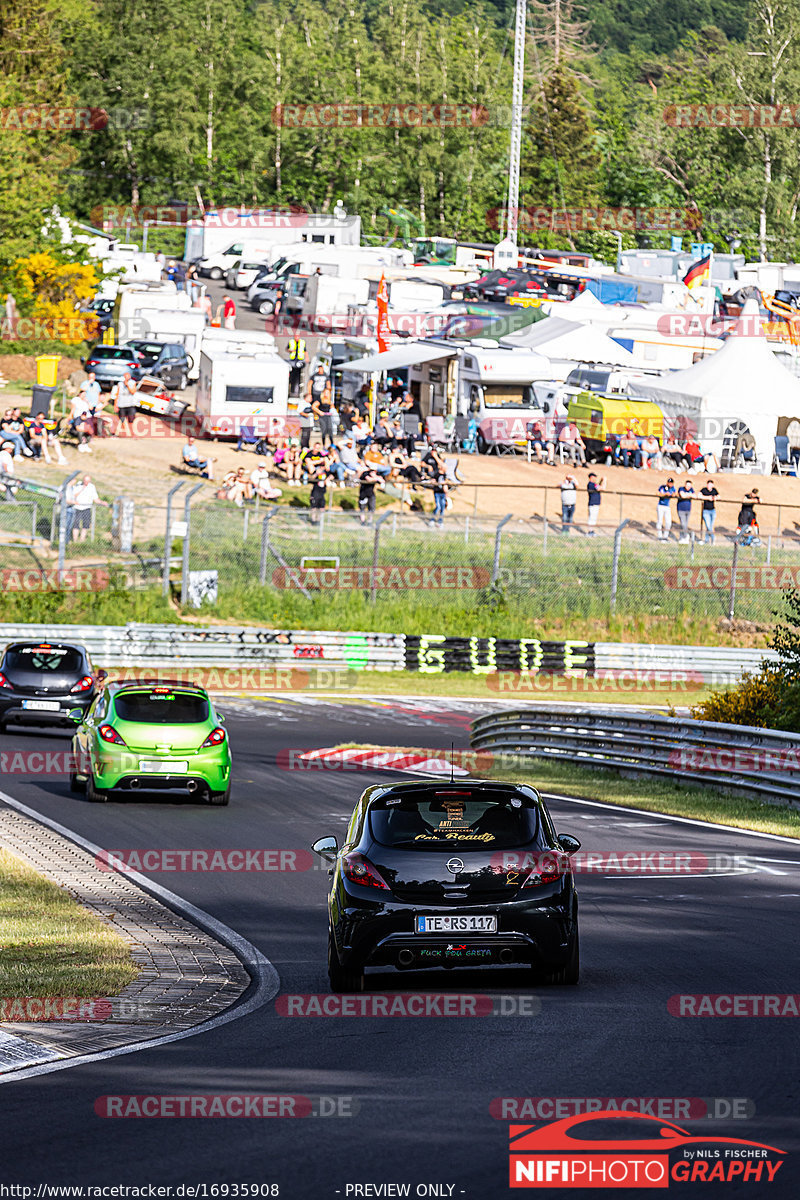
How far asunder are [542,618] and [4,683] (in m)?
15.8

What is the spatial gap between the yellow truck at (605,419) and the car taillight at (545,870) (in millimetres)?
46050

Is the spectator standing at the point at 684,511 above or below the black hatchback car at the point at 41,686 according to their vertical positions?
above

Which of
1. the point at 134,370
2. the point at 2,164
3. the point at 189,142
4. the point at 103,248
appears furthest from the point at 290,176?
the point at 134,370

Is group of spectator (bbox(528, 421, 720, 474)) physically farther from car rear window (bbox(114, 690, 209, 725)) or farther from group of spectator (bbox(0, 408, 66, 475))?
car rear window (bbox(114, 690, 209, 725))

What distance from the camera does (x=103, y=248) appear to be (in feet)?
279

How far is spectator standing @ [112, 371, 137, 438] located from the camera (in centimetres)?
5241

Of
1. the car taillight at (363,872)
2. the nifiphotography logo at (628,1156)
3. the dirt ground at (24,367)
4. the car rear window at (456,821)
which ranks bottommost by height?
the nifiphotography logo at (628,1156)

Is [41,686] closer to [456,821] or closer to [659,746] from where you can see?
[659,746]

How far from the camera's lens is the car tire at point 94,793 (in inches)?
766

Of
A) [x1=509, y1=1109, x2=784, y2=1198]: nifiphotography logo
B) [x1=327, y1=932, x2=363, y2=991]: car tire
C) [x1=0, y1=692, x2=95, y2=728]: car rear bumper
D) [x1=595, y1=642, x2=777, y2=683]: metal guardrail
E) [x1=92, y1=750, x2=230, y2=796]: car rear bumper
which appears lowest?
[x1=595, y1=642, x2=777, y2=683]: metal guardrail

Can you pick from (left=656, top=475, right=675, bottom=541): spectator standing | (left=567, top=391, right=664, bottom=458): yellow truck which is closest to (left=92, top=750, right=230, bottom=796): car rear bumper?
(left=656, top=475, right=675, bottom=541): spectator standing

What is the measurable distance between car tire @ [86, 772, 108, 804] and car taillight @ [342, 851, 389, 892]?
9988mm

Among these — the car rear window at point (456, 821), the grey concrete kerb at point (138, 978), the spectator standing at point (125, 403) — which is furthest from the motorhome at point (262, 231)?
the car rear window at point (456, 821)

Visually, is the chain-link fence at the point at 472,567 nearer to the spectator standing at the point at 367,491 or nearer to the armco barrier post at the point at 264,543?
the armco barrier post at the point at 264,543
